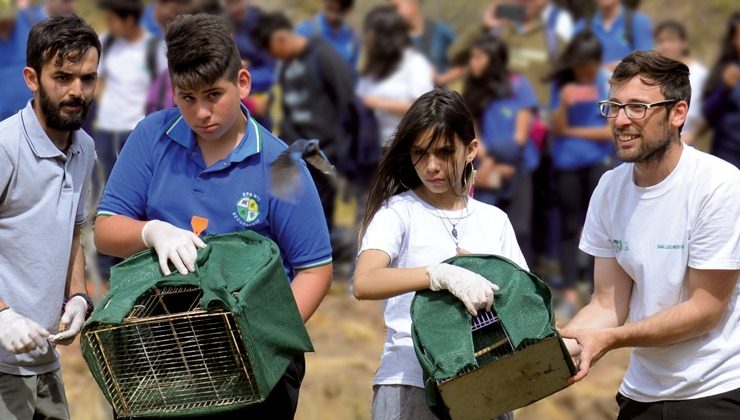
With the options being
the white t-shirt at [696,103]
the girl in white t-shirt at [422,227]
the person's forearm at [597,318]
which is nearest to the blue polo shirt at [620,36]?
the white t-shirt at [696,103]

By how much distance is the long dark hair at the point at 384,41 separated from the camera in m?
8.79

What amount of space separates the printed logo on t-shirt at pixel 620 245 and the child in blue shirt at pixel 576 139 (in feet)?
14.1

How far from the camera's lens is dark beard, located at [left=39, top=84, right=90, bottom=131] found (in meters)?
4.26

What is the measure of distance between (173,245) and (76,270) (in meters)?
0.76

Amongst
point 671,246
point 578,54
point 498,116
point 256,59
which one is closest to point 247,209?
point 671,246

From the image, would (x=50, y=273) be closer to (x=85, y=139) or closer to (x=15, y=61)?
(x=85, y=139)

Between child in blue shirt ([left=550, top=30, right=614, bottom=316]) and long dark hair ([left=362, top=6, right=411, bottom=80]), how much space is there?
1.05 m

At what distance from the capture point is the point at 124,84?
9102mm

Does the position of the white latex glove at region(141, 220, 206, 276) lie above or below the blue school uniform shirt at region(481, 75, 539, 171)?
above

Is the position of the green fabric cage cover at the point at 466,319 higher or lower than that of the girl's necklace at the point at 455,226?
lower

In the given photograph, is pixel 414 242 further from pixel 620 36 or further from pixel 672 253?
pixel 620 36

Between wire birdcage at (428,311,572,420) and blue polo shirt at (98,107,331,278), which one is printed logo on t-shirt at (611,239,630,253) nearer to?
wire birdcage at (428,311,572,420)

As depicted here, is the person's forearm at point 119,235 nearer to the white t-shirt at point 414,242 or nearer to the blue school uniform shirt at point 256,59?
the white t-shirt at point 414,242

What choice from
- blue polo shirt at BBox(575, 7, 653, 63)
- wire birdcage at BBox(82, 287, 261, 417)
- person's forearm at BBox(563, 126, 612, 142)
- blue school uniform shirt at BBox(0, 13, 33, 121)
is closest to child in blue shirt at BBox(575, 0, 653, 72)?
blue polo shirt at BBox(575, 7, 653, 63)
